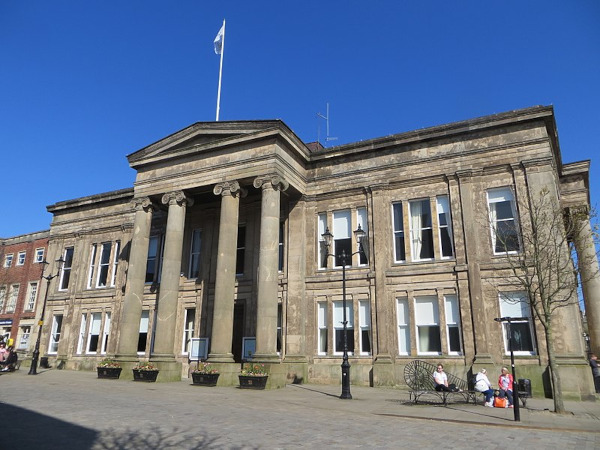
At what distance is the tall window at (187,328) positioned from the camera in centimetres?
2633

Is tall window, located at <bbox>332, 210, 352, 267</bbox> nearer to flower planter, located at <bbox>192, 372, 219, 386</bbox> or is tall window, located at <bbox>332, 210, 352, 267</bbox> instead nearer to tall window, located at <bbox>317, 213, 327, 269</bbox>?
tall window, located at <bbox>317, 213, 327, 269</bbox>

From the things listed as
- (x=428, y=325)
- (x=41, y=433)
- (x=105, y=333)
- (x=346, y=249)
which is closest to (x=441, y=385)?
(x=428, y=325)

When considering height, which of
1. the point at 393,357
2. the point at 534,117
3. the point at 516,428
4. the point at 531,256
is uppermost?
the point at 534,117

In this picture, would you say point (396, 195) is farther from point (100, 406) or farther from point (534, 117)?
point (100, 406)

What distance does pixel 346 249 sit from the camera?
947 inches

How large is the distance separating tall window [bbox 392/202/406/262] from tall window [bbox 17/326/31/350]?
34159 mm

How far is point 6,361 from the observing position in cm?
2442

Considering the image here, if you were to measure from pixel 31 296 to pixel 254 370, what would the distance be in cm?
3142

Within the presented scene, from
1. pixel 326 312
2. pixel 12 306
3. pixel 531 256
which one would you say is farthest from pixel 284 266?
pixel 12 306

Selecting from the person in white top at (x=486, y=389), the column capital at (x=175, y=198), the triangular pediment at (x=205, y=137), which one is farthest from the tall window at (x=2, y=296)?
the person in white top at (x=486, y=389)

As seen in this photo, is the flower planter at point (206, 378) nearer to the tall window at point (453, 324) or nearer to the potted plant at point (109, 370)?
the potted plant at point (109, 370)

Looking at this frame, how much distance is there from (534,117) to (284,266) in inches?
559

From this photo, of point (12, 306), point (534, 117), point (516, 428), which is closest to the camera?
point (516, 428)

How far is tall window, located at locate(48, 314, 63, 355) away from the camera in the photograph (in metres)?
31.9
